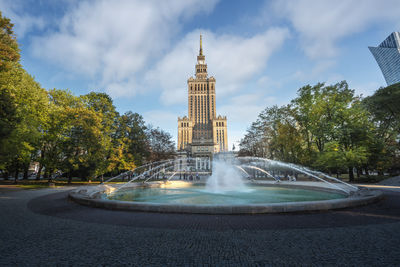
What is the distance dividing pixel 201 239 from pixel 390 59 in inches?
4361

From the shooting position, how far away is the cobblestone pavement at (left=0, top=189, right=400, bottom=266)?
3.96 m

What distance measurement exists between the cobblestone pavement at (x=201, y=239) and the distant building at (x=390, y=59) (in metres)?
90.4

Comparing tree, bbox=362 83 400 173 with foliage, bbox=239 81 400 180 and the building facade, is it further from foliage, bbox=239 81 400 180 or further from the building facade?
the building facade

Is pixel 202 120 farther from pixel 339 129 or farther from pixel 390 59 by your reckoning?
pixel 339 129

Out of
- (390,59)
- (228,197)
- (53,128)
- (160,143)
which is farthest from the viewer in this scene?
(390,59)

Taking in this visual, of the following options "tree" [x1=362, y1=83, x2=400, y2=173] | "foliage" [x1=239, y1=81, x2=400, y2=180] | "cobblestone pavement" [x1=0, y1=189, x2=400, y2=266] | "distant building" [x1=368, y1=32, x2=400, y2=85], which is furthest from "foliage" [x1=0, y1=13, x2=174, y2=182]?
"distant building" [x1=368, y1=32, x2=400, y2=85]

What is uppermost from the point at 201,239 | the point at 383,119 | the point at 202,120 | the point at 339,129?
the point at 202,120

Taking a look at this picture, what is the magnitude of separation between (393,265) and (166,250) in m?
4.56

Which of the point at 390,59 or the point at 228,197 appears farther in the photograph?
the point at 390,59

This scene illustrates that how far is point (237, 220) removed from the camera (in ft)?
23.0

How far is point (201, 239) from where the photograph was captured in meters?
5.12

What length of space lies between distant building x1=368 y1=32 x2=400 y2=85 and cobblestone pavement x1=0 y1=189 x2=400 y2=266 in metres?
90.4

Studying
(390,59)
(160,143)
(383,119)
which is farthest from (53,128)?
(390,59)

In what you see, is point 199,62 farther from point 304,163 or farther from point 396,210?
point 396,210
